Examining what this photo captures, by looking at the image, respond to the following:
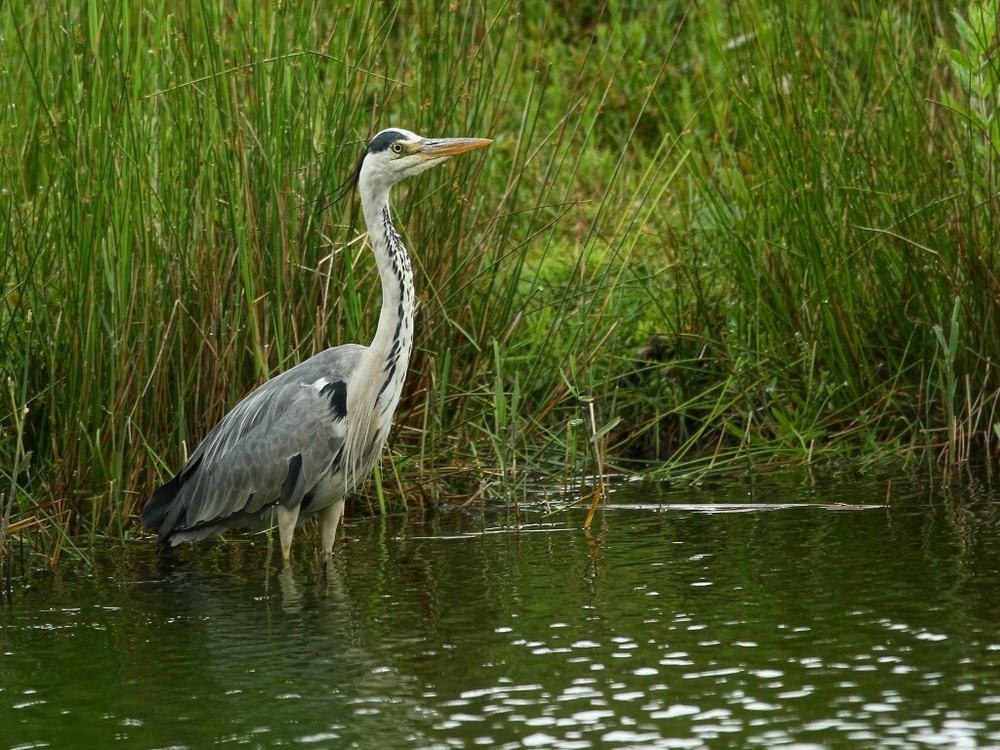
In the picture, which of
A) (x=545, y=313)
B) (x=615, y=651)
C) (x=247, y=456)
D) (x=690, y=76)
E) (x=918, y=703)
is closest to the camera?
(x=918, y=703)

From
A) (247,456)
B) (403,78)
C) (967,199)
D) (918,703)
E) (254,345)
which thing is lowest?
(918,703)

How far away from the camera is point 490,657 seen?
4879 millimetres

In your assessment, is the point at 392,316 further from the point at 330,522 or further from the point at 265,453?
the point at 330,522

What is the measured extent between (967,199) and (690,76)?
4.95 m

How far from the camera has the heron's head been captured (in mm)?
6410

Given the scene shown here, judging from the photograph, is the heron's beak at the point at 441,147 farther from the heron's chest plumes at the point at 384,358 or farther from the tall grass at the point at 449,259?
the tall grass at the point at 449,259

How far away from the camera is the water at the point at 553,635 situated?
167 inches

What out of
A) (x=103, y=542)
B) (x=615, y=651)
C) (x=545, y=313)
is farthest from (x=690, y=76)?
(x=615, y=651)

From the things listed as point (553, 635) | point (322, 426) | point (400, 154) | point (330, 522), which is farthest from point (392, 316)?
point (553, 635)

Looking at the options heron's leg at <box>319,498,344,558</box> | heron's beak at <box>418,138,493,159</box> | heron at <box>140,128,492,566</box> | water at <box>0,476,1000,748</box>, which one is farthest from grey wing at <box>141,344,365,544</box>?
heron's beak at <box>418,138,493,159</box>

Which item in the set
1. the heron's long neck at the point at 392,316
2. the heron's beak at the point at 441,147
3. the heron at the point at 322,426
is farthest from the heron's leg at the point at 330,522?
the heron's beak at the point at 441,147

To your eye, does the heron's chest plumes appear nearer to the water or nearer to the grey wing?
the grey wing

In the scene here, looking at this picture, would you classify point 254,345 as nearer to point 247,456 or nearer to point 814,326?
point 247,456

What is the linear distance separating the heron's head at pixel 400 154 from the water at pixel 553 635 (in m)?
1.47
